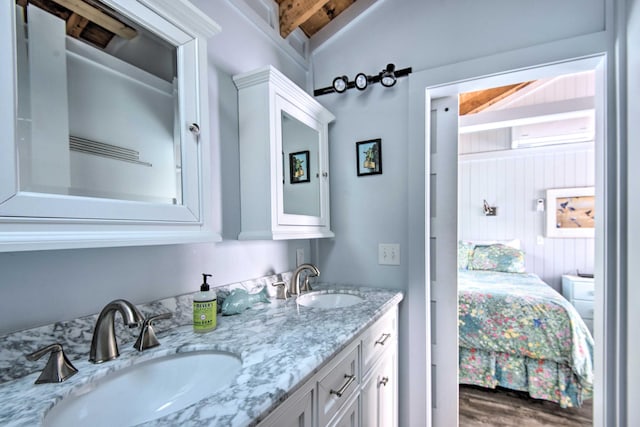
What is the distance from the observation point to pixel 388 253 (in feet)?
5.74

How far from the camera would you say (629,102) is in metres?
1.26

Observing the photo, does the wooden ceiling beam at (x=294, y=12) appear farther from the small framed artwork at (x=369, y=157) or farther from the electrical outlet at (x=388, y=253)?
the electrical outlet at (x=388, y=253)

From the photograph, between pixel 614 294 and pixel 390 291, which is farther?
pixel 390 291

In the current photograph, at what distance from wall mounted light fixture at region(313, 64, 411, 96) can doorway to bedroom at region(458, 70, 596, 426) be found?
4.26ft

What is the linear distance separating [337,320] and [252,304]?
1.24 feet

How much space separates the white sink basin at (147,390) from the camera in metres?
0.67

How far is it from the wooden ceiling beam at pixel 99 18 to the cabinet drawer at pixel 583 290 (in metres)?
4.65

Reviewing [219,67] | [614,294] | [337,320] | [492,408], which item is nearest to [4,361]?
[337,320]

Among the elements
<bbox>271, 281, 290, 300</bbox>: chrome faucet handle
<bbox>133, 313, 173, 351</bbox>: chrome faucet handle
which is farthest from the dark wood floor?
<bbox>133, 313, 173, 351</bbox>: chrome faucet handle

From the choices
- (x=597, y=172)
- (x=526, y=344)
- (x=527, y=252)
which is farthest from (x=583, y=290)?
(x=597, y=172)

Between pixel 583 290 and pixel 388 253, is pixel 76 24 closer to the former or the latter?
pixel 388 253

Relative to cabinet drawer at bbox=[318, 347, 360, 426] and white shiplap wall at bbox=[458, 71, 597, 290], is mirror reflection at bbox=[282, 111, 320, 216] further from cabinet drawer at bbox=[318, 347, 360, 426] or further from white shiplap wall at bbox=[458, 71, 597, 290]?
white shiplap wall at bbox=[458, 71, 597, 290]

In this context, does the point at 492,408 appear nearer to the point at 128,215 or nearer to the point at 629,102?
the point at 629,102

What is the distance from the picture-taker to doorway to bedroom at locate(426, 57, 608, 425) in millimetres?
1753
